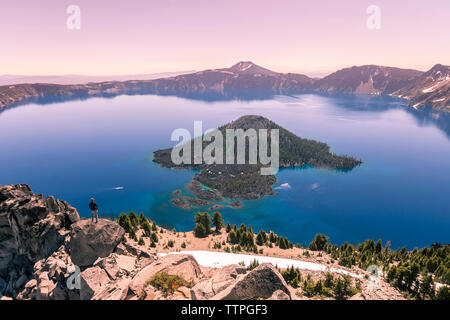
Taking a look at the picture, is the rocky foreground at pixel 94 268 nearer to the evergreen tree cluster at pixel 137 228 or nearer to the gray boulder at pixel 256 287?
the gray boulder at pixel 256 287

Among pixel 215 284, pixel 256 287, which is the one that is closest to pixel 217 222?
pixel 215 284

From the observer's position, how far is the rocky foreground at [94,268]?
2417 centimetres

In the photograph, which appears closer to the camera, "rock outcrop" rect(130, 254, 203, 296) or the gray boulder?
the gray boulder

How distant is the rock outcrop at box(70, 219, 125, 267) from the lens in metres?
35.5

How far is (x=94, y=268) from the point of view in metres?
32.3

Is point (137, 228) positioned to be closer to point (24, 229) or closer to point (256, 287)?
point (24, 229)

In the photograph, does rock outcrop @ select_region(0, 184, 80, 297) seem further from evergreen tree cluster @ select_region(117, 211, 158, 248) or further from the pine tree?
the pine tree

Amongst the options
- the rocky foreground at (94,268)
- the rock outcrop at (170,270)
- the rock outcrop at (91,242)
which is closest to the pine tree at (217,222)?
the rocky foreground at (94,268)

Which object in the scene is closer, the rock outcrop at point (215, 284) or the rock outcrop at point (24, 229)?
the rock outcrop at point (215, 284)

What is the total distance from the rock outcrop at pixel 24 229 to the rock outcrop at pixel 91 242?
547 inches

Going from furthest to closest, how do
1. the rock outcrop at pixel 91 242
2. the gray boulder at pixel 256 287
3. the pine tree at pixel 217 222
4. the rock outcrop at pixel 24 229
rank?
the pine tree at pixel 217 222 → the rock outcrop at pixel 24 229 → the rock outcrop at pixel 91 242 → the gray boulder at pixel 256 287

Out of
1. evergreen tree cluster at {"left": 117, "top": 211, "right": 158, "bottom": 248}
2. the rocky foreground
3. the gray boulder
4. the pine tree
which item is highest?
the gray boulder

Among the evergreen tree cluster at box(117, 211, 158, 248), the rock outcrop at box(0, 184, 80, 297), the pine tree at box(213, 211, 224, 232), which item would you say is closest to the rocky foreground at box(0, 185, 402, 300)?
the rock outcrop at box(0, 184, 80, 297)
